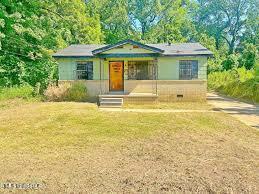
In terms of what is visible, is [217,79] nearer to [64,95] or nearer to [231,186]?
[64,95]

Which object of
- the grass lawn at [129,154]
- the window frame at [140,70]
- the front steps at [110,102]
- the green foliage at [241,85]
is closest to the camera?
the grass lawn at [129,154]

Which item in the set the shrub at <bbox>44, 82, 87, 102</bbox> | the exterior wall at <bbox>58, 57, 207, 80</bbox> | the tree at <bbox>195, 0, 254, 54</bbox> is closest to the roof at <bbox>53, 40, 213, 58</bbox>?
the exterior wall at <bbox>58, 57, 207, 80</bbox>

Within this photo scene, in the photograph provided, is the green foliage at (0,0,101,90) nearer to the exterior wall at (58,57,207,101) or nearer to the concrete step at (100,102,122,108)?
the exterior wall at (58,57,207,101)

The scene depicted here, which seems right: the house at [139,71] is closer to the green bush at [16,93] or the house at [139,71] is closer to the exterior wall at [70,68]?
the exterior wall at [70,68]

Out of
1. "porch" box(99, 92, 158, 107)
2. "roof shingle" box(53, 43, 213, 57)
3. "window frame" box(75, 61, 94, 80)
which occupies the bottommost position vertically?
"porch" box(99, 92, 158, 107)

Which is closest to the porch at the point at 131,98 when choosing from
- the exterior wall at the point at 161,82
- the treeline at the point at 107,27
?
the exterior wall at the point at 161,82

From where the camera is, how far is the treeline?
22.8m

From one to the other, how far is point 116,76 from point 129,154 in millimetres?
13934

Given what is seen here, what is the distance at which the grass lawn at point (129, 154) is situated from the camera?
531cm

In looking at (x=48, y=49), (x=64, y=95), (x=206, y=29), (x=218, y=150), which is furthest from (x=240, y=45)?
(x=218, y=150)

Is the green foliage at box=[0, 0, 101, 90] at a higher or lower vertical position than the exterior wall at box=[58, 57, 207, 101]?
higher

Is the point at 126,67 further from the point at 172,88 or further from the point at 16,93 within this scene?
the point at 16,93

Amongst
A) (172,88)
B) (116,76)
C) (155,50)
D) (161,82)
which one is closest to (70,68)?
(116,76)

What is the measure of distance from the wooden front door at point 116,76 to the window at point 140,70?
666 millimetres
